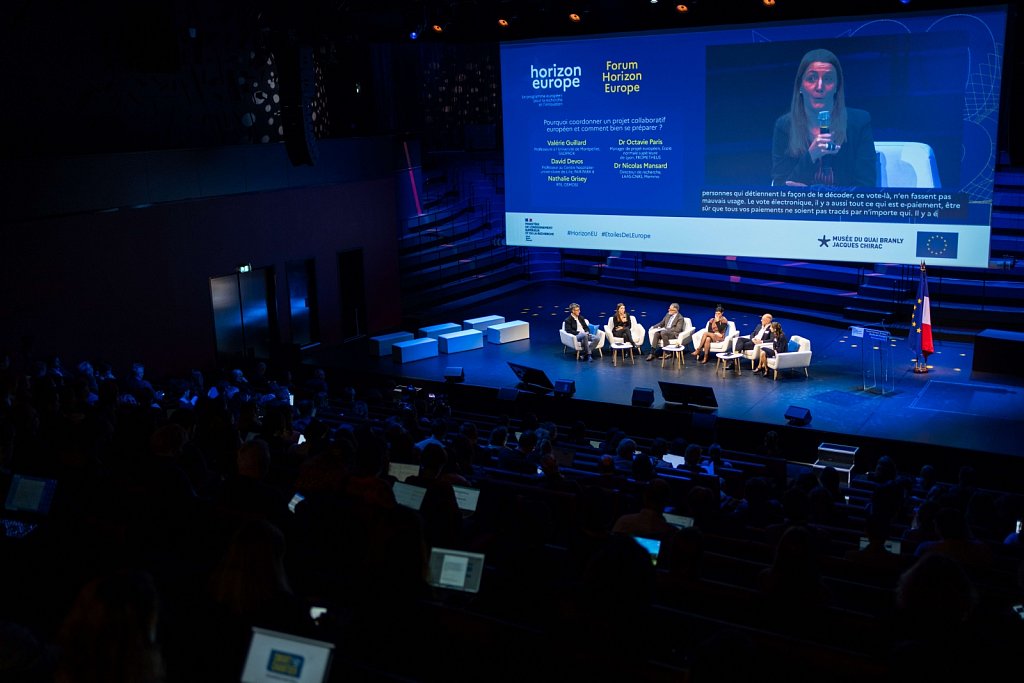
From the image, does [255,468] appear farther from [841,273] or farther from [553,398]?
[841,273]

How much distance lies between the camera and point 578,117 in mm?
13508

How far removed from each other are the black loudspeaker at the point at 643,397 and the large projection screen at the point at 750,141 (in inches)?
113

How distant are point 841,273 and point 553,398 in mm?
7045

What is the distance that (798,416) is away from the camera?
10.3 meters

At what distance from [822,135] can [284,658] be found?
10.8 m

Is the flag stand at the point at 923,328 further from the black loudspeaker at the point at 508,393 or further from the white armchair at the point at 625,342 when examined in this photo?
the black loudspeaker at the point at 508,393

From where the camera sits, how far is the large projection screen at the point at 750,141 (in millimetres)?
11219

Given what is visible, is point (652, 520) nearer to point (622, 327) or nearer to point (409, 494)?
point (409, 494)

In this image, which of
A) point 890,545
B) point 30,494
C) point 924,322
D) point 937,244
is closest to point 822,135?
point 937,244

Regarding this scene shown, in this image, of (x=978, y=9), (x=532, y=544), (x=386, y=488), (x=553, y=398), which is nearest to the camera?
(x=532, y=544)

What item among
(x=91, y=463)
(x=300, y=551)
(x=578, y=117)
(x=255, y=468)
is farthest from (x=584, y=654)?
(x=578, y=117)

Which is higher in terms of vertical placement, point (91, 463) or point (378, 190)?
point (378, 190)

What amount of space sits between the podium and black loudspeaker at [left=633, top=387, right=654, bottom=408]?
247 centimetres

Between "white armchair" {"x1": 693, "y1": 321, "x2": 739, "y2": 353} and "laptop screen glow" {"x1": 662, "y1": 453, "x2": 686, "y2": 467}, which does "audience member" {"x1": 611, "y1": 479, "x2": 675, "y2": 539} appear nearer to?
"laptop screen glow" {"x1": 662, "y1": 453, "x2": 686, "y2": 467}
